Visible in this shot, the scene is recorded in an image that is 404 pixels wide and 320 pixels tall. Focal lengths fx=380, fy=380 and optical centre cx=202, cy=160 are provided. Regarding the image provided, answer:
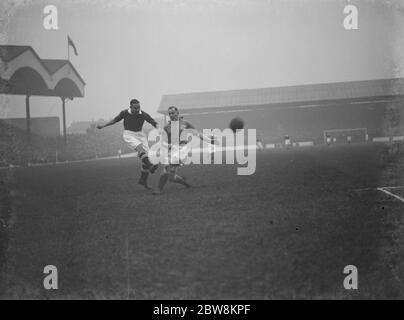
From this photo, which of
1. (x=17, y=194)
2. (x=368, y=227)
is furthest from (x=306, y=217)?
(x=17, y=194)

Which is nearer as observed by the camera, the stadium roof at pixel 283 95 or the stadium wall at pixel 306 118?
the stadium wall at pixel 306 118

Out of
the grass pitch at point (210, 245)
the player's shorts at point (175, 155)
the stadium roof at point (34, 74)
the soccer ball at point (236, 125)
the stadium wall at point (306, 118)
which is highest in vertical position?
the stadium wall at point (306, 118)

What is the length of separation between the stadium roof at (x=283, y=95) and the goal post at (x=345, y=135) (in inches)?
127

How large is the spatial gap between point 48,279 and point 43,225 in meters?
2.26

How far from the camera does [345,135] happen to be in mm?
32469

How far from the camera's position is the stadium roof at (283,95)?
112ft

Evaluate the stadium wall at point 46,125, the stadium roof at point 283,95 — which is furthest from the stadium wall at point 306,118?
the stadium wall at point 46,125

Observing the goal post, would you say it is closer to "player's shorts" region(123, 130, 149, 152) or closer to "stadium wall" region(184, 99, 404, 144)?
"stadium wall" region(184, 99, 404, 144)

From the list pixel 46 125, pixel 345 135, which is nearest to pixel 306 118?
pixel 345 135

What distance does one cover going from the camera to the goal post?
32094 mm

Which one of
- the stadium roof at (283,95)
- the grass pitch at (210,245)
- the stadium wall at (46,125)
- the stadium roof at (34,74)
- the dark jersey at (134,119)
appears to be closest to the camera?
the grass pitch at (210,245)

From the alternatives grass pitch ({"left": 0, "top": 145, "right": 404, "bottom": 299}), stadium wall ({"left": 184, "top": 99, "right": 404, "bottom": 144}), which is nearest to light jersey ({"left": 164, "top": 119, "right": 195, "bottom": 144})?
grass pitch ({"left": 0, "top": 145, "right": 404, "bottom": 299})

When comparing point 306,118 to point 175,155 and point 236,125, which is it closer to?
point 175,155

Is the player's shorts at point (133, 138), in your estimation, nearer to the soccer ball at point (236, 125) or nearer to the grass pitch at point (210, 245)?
the grass pitch at point (210, 245)
